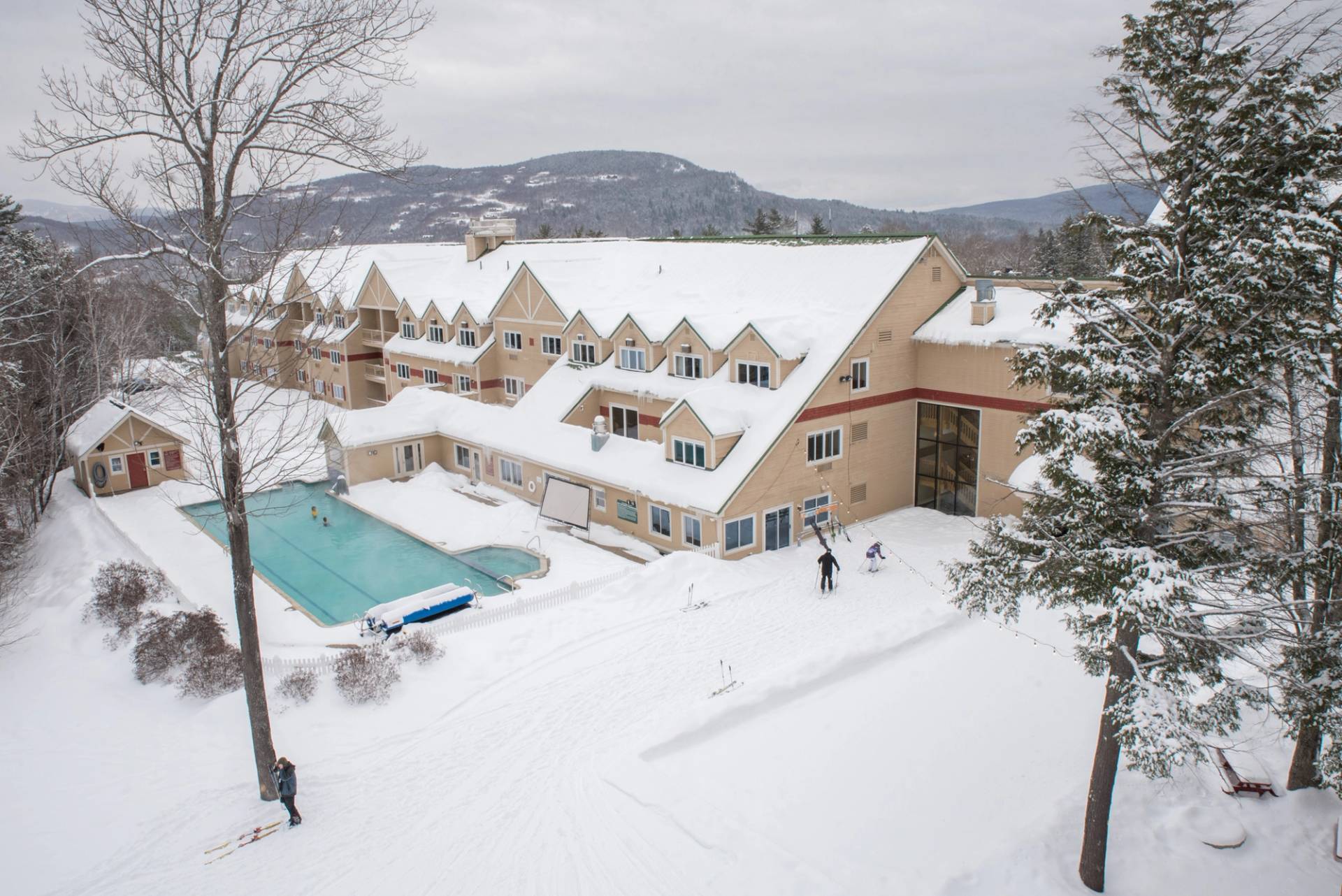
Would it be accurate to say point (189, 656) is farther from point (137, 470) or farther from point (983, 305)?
point (983, 305)

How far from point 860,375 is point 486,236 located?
3186 centimetres

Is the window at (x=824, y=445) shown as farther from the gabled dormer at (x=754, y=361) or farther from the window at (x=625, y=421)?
the window at (x=625, y=421)

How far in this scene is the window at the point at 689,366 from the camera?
31688 mm

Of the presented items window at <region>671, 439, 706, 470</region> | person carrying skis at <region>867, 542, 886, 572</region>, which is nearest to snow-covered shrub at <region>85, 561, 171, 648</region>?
window at <region>671, 439, 706, 470</region>

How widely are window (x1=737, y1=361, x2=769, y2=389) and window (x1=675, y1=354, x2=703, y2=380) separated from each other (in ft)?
7.03

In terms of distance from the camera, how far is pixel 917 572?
81.0 ft

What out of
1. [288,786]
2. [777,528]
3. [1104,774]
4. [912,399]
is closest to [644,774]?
[288,786]

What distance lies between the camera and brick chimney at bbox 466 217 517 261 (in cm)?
5259

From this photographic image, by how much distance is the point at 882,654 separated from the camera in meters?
19.4

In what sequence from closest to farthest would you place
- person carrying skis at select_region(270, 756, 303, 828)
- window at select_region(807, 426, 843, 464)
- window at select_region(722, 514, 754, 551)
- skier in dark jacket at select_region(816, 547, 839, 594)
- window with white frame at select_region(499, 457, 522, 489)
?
person carrying skis at select_region(270, 756, 303, 828)
skier in dark jacket at select_region(816, 547, 839, 594)
window at select_region(722, 514, 754, 551)
window at select_region(807, 426, 843, 464)
window with white frame at select_region(499, 457, 522, 489)

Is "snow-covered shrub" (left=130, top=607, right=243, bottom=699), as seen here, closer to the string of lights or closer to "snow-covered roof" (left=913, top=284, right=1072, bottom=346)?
the string of lights

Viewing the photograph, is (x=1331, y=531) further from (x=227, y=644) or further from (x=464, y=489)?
(x=464, y=489)

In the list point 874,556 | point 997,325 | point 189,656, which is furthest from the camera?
point 997,325

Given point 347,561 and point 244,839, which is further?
point 347,561
